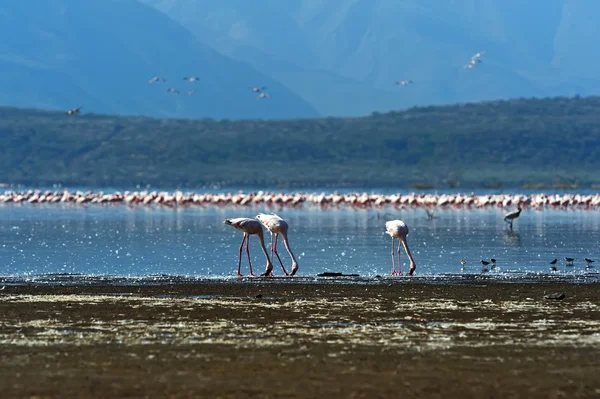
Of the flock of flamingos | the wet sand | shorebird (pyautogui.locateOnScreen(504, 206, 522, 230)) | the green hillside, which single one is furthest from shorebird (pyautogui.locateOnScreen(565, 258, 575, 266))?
the green hillside

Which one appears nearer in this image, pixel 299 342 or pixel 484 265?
pixel 299 342

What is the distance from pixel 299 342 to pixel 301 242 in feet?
51.4

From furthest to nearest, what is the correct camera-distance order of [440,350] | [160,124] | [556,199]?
[160,124] < [556,199] < [440,350]

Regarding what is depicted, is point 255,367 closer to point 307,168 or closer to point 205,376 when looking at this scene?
point 205,376

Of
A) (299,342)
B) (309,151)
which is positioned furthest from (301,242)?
(309,151)

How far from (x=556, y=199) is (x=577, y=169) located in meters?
52.2

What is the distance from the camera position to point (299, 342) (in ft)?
39.4

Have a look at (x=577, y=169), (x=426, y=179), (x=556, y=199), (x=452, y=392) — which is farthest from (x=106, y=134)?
(x=452, y=392)

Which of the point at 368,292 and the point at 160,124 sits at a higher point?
the point at 160,124

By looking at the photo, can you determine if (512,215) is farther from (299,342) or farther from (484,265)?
(299,342)

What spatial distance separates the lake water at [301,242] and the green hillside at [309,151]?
49.7 m

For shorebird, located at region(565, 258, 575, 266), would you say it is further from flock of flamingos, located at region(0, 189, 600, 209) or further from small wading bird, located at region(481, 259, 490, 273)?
flock of flamingos, located at region(0, 189, 600, 209)

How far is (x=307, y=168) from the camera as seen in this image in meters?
101

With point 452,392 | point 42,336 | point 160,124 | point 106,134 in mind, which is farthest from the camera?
point 160,124
